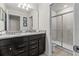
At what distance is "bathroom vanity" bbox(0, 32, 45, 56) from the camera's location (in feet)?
4.45

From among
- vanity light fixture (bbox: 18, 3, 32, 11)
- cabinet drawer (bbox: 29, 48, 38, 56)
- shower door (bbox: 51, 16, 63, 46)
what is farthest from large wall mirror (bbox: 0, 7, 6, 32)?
shower door (bbox: 51, 16, 63, 46)

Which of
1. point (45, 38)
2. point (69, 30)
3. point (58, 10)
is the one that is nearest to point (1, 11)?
point (45, 38)

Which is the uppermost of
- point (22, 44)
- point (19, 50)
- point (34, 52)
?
point (22, 44)

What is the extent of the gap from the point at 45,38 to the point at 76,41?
1960 mm

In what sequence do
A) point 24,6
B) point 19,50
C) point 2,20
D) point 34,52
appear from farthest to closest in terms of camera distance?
point 24,6, point 34,52, point 2,20, point 19,50

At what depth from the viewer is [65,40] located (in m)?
2.86

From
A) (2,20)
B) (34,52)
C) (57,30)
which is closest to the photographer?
(2,20)

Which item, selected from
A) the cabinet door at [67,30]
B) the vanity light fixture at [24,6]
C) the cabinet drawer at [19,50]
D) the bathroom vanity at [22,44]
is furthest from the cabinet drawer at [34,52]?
the vanity light fixture at [24,6]

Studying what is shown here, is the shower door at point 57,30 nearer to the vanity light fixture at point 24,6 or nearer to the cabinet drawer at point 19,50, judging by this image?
the vanity light fixture at point 24,6

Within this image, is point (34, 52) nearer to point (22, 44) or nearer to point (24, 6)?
point (22, 44)

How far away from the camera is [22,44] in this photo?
66.1 inches

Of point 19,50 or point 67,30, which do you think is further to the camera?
point 67,30

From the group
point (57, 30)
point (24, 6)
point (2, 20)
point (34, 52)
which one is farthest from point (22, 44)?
point (57, 30)

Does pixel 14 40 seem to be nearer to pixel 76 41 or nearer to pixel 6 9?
pixel 6 9
